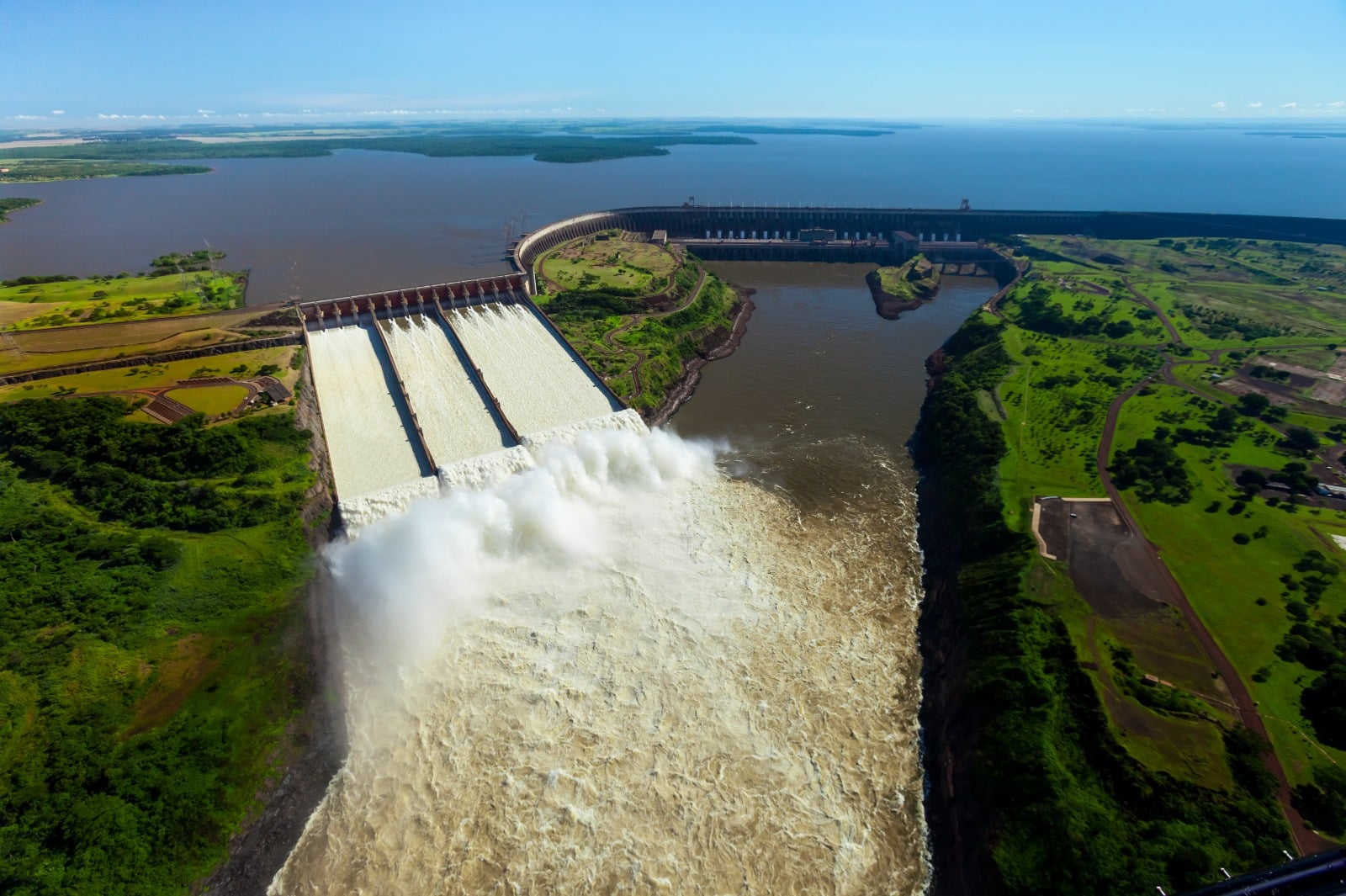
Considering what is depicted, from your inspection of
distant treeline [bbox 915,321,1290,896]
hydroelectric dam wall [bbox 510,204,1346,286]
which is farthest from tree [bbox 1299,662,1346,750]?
hydroelectric dam wall [bbox 510,204,1346,286]

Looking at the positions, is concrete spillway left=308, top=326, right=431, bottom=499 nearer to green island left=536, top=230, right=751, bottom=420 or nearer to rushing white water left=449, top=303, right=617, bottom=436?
rushing white water left=449, top=303, right=617, bottom=436

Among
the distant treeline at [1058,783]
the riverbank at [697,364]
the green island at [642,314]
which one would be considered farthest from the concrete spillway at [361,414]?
the distant treeline at [1058,783]

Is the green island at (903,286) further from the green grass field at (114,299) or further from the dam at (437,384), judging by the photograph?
the green grass field at (114,299)

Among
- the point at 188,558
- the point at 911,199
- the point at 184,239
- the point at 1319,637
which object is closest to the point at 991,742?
the point at 1319,637

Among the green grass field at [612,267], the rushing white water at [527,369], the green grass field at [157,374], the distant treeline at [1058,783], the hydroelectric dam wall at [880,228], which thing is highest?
the hydroelectric dam wall at [880,228]

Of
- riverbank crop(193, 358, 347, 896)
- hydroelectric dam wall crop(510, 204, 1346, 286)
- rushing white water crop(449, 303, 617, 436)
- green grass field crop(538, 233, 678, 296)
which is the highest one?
hydroelectric dam wall crop(510, 204, 1346, 286)

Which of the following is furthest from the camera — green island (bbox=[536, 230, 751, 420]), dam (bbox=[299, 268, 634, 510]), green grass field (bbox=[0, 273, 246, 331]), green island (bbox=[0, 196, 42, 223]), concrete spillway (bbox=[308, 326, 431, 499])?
green island (bbox=[0, 196, 42, 223])
